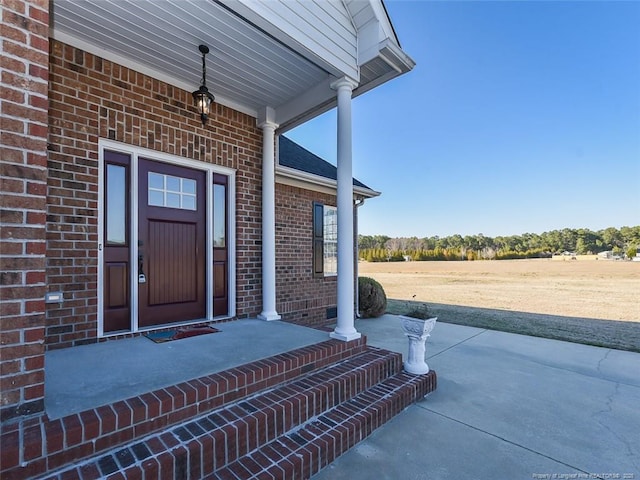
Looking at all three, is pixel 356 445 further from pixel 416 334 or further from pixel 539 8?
pixel 539 8

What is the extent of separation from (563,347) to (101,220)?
23.4 feet

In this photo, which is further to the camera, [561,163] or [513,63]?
[561,163]

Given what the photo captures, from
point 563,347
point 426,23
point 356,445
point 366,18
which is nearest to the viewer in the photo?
point 356,445

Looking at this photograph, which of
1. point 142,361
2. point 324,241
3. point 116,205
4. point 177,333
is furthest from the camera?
point 324,241

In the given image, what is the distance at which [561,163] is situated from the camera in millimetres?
25062

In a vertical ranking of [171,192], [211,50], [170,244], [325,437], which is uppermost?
[211,50]

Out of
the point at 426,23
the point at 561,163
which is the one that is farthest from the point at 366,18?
the point at 561,163

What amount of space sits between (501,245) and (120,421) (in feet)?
180

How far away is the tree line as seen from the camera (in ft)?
135

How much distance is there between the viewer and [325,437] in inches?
85.9

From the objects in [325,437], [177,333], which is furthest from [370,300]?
[325,437]

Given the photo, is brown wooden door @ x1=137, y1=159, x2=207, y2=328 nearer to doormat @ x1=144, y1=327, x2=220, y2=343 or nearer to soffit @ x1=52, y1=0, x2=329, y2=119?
doormat @ x1=144, y1=327, x2=220, y2=343

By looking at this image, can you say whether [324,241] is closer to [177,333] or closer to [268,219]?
[268,219]

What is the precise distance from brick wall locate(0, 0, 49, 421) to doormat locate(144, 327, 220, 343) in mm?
1615
